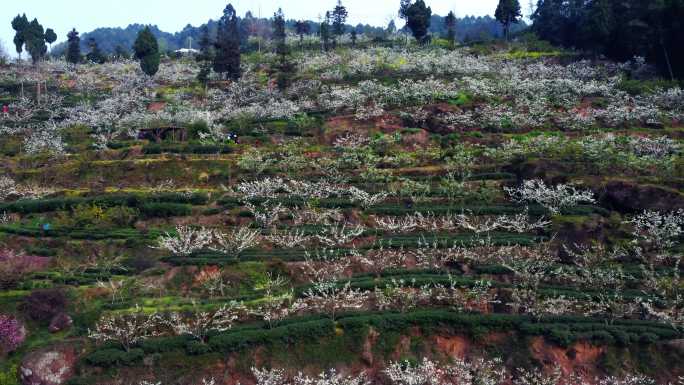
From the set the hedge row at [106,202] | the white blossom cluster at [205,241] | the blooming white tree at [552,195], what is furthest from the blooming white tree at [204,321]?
the blooming white tree at [552,195]

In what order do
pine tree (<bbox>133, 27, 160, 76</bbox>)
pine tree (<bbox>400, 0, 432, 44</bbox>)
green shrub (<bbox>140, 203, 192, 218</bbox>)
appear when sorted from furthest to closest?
pine tree (<bbox>400, 0, 432, 44</bbox>), pine tree (<bbox>133, 27, 160, 76</bbox>), green shrub (<bbox>140, 203, 192, 218</bbox>)

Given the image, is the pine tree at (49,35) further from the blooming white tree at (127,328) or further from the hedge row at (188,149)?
the blooming white tree at (127,328)

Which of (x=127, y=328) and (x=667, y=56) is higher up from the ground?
(x=667, y=56)

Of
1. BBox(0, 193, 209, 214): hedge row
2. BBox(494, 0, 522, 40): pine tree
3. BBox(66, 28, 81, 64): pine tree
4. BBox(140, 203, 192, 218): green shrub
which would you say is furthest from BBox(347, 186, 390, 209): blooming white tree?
BBox(66, 28, 81, 64): pine tree

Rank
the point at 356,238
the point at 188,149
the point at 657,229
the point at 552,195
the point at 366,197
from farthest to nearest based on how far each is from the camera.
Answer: the point at 188,149 < the point at 366,197 < the point at 552,195 < the point at 356,238 < the point at 657,229

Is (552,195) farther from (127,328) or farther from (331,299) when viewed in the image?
(127,328)

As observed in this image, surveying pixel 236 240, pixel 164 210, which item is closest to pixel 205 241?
pixel 236 240

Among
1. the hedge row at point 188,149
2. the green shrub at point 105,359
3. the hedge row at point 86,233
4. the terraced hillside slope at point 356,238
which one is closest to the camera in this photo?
the green shrub at point 105,359

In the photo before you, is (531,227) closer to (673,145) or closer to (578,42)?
(673,145)

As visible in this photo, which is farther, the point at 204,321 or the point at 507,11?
the point at 507,11

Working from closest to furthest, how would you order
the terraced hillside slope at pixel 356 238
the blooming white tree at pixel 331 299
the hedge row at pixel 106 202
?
the terraced hillside slope at pixel 356 238
the blooming white tree at pixel 331 299
the hedge row at pixel 106 202

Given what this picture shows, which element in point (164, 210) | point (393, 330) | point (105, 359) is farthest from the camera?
point (164, 210)

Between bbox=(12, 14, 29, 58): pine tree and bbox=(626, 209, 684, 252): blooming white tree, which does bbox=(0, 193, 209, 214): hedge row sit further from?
bbox=(12, 14, 29, 58): pine tree

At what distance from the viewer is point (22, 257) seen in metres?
36.6
